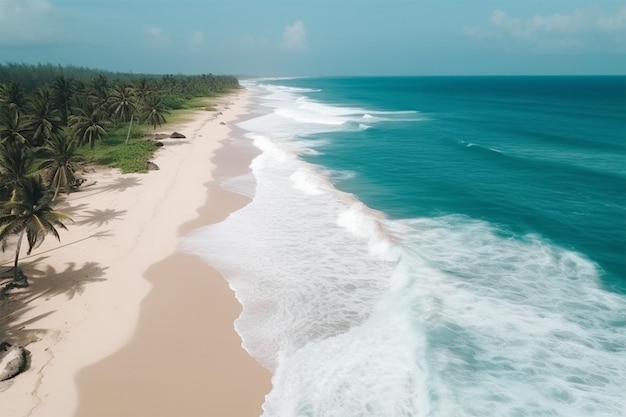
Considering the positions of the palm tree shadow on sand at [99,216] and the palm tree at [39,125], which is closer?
the palm tree shadow on sand at [99,216]

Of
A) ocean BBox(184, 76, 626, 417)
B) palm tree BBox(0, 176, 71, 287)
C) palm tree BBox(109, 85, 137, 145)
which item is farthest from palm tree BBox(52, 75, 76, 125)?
palm tree BBox(0, 176, 71, 287)

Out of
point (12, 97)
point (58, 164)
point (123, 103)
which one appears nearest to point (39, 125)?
point (12, 97)

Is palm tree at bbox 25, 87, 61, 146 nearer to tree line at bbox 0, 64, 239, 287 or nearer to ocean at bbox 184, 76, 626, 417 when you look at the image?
tree line at bbox 0, 64, 239, 287

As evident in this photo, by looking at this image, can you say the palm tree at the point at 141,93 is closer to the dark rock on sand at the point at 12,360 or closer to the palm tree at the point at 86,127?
the palm tree at the point at 86,127

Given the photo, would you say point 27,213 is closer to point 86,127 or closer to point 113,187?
point 113,187

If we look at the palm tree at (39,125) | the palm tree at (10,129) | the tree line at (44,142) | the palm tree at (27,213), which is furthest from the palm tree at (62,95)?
the palm tree at (27,213)

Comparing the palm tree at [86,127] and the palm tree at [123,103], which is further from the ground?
the palm tree at [123,103]
